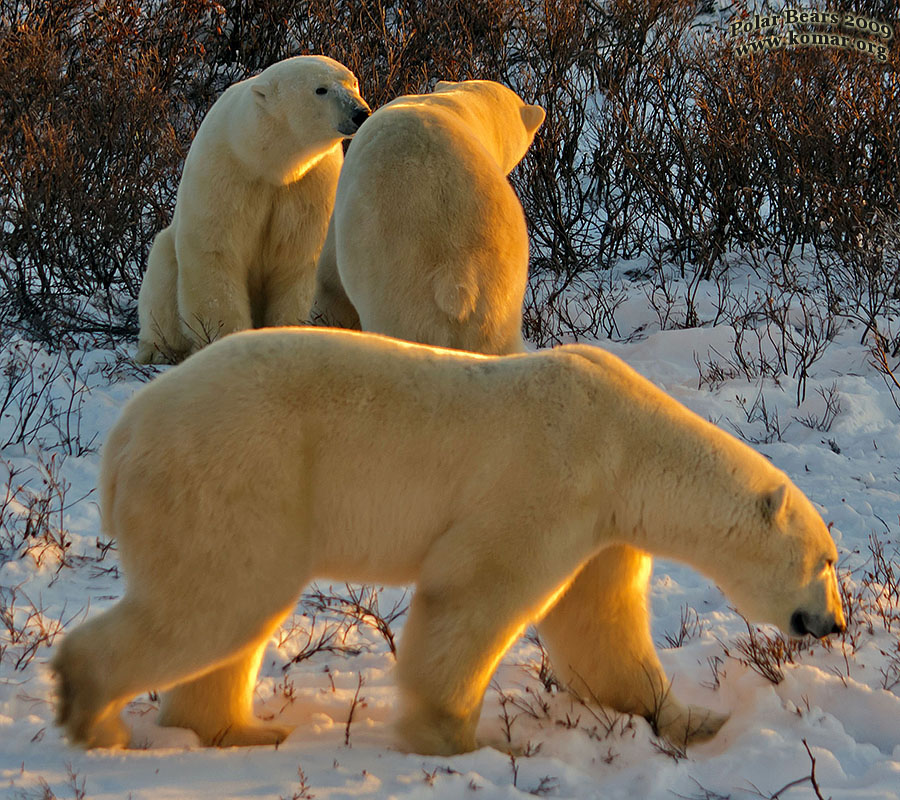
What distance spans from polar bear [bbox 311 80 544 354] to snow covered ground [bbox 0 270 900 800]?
104cm

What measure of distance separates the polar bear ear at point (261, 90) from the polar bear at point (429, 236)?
616mm

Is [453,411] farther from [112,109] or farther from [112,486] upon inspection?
[112,109]

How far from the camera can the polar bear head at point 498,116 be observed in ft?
16.5

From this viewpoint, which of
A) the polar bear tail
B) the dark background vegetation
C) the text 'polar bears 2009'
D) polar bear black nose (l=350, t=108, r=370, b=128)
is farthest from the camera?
the text 'polar bears 2009'

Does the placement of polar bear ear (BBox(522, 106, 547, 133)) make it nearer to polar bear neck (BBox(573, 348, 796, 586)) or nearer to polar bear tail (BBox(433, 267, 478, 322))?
polar bear tail (BBox(433, 267, 478, 322))

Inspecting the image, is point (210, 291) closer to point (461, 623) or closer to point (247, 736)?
point (247, 736)

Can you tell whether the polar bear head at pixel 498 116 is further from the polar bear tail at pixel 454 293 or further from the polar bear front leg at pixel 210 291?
the polar bear front leg at pixel 210 291

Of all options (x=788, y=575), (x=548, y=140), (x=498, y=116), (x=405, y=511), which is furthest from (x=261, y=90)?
(x=788, y=575)

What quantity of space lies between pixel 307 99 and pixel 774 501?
2956 mm

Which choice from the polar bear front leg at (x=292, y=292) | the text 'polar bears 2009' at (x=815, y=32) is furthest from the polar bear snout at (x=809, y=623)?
the text 'polar bears 2009' at (x=815, y=32)

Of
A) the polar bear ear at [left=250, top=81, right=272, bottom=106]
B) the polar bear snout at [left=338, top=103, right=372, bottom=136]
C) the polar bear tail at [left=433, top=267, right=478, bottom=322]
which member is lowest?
the polar bear tail at [left=433, top=267, right=478, bottom=322]

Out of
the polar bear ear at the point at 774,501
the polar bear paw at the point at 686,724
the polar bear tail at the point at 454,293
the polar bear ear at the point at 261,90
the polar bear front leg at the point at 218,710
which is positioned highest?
the polar bear ear at the point at 261,90

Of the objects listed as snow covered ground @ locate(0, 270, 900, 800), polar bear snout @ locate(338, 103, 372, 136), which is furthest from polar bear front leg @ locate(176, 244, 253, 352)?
polar bear snout @ locate(338, 103, 372, 136)

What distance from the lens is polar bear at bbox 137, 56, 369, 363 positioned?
481cm
